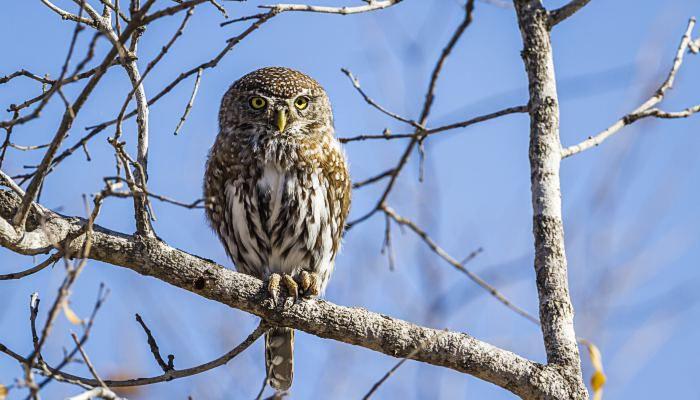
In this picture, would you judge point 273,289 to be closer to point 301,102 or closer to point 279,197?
point 279,197

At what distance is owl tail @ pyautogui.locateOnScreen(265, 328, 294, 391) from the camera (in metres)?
5.29

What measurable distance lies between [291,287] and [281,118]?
5.53ft

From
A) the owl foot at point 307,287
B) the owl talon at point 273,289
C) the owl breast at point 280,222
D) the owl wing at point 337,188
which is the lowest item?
the owl talon at point 273,289

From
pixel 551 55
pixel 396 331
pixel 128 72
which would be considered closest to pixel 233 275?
pixel 396 331

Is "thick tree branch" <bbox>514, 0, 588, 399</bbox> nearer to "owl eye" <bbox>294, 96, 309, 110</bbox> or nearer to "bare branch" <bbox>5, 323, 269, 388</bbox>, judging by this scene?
"bare branch" <bbox>5, 323, 269, 388</bbox>

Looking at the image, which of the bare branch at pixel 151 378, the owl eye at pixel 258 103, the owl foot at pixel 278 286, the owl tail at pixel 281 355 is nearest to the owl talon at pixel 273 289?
the owl foot at pixel 278 286

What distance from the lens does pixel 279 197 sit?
484cm

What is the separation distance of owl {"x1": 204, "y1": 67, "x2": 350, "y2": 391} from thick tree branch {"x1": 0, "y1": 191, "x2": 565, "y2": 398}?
3.10 ft

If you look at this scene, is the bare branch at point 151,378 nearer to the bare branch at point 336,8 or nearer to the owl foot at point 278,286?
the owl foot at point 278,286

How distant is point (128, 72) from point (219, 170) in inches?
53.6

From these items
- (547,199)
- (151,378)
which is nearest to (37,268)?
(151,378)

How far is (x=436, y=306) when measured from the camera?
5242 millimetres

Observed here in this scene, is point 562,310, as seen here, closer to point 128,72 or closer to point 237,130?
point 128,72

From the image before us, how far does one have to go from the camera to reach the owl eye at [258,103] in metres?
5.47
